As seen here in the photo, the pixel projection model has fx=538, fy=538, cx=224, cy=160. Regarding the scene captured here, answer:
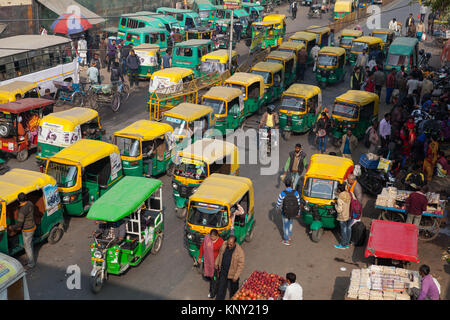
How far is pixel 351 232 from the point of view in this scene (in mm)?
14055

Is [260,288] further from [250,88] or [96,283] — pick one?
[250,88]

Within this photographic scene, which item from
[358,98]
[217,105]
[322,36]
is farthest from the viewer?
[322,36]

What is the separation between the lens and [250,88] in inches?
909

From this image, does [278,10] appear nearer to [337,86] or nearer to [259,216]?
[337,86]

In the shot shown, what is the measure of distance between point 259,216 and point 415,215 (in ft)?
14.4

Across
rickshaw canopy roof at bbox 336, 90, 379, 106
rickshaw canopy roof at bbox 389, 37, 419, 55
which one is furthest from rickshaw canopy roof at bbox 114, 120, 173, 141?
rickshaw canopy roof at bbox 389, 37, 419, 55

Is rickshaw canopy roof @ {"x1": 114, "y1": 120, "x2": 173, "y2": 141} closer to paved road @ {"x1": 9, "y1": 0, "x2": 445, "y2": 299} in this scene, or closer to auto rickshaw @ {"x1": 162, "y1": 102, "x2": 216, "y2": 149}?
auto rickshaw @ {"x1": 162, "y1": 102, "x2": 216, "y2": 149}

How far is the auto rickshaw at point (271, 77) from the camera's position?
81.0ft

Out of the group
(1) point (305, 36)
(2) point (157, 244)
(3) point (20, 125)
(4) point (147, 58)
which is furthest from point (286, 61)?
(2) point (157, 244)

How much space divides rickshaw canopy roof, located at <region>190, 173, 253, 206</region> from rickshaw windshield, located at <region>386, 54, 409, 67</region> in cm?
1731

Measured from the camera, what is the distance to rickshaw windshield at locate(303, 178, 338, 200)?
46.8ft

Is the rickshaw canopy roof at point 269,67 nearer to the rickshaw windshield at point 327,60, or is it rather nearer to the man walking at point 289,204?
the rickshaw windshield at point 327,60

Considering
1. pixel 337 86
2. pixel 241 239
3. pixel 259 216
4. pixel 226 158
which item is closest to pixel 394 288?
pixel 241 239

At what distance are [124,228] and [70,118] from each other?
22.0 feet
